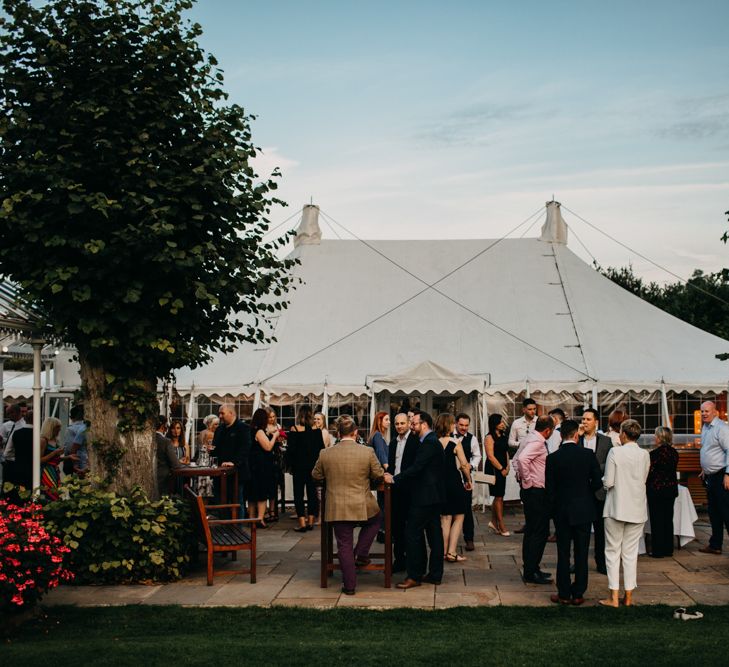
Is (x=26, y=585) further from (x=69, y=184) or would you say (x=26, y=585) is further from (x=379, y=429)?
(x=379, y=429)

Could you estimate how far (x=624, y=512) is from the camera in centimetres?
874

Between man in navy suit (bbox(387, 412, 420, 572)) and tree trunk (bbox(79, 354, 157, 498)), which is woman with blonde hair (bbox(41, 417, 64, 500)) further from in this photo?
man in navy suit (bbox(387, 412, 420, 572))

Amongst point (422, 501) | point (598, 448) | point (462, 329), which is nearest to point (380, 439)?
point (598, 448)

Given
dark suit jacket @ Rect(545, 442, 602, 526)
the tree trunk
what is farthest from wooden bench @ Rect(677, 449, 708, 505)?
the tree trunk

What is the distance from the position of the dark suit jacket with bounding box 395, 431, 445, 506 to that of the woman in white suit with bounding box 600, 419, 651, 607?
1.65m

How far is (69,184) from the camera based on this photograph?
30.1 feet

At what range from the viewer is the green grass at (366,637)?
268 inches

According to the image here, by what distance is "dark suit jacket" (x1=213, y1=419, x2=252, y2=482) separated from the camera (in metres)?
12.4

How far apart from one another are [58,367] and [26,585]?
12.7 metres

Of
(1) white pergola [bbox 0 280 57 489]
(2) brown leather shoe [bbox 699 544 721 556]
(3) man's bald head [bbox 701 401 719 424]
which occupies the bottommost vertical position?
(2) brown leather shoe [bbox 699 544 721 556]

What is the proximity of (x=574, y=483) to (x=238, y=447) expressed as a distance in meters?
4.95

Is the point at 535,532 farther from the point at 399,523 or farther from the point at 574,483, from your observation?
the point at 399,523

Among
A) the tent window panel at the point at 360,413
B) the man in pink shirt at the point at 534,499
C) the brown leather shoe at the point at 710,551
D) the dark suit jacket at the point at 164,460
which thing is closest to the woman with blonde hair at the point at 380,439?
the man in pink shirt at the point at 534,499

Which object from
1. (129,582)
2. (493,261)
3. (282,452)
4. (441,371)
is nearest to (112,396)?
(129,582)
